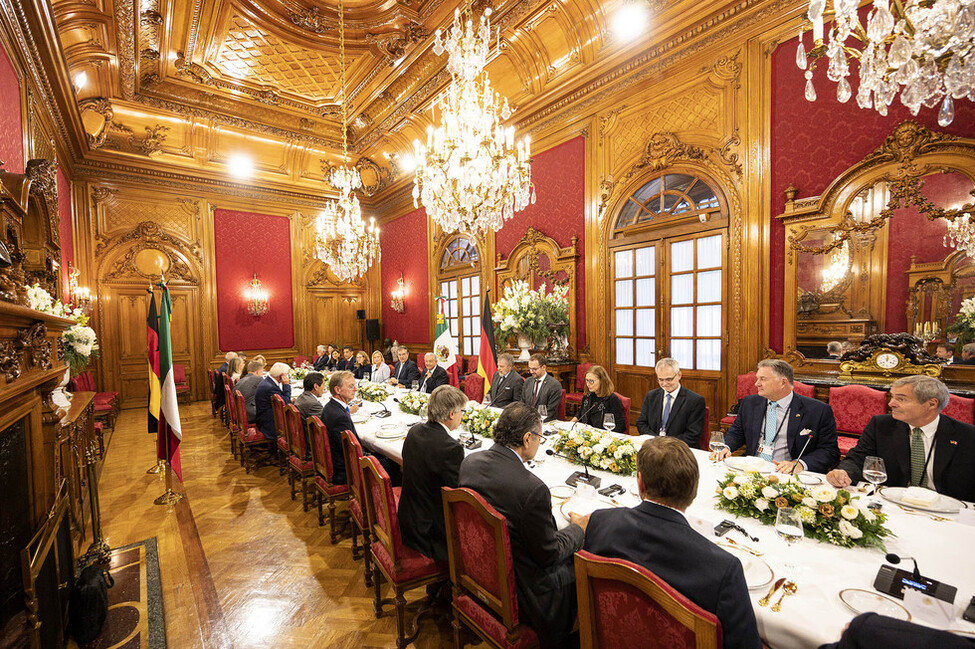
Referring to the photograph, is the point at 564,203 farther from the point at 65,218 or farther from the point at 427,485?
the point at 65,218

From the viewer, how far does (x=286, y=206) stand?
11531 millimetres

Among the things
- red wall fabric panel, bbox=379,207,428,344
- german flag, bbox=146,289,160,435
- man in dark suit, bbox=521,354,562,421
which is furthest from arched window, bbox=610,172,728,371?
german flag, bbox=146,289,160,435

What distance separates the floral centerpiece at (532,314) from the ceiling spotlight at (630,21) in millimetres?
3645

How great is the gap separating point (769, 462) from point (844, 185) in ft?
11.7

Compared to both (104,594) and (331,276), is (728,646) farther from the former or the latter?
(331,276)

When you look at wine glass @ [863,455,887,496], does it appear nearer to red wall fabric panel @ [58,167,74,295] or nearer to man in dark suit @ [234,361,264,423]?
man in dark suit @ [234,361,264,423]

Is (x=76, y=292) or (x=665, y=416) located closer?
(x=665, y=416)

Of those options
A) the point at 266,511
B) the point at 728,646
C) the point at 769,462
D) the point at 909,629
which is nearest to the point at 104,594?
the point at 266,511

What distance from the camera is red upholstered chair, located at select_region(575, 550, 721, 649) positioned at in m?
1.11

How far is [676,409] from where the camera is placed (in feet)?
12.0

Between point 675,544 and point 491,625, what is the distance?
1030 millimetres

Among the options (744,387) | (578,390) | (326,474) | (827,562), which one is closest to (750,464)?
(827,562)

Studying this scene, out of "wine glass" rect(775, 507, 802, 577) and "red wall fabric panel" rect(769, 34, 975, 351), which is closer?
"wine glass" rect(775, 507, 802, 577)

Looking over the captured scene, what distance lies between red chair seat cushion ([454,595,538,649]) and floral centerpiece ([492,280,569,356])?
4.93m
